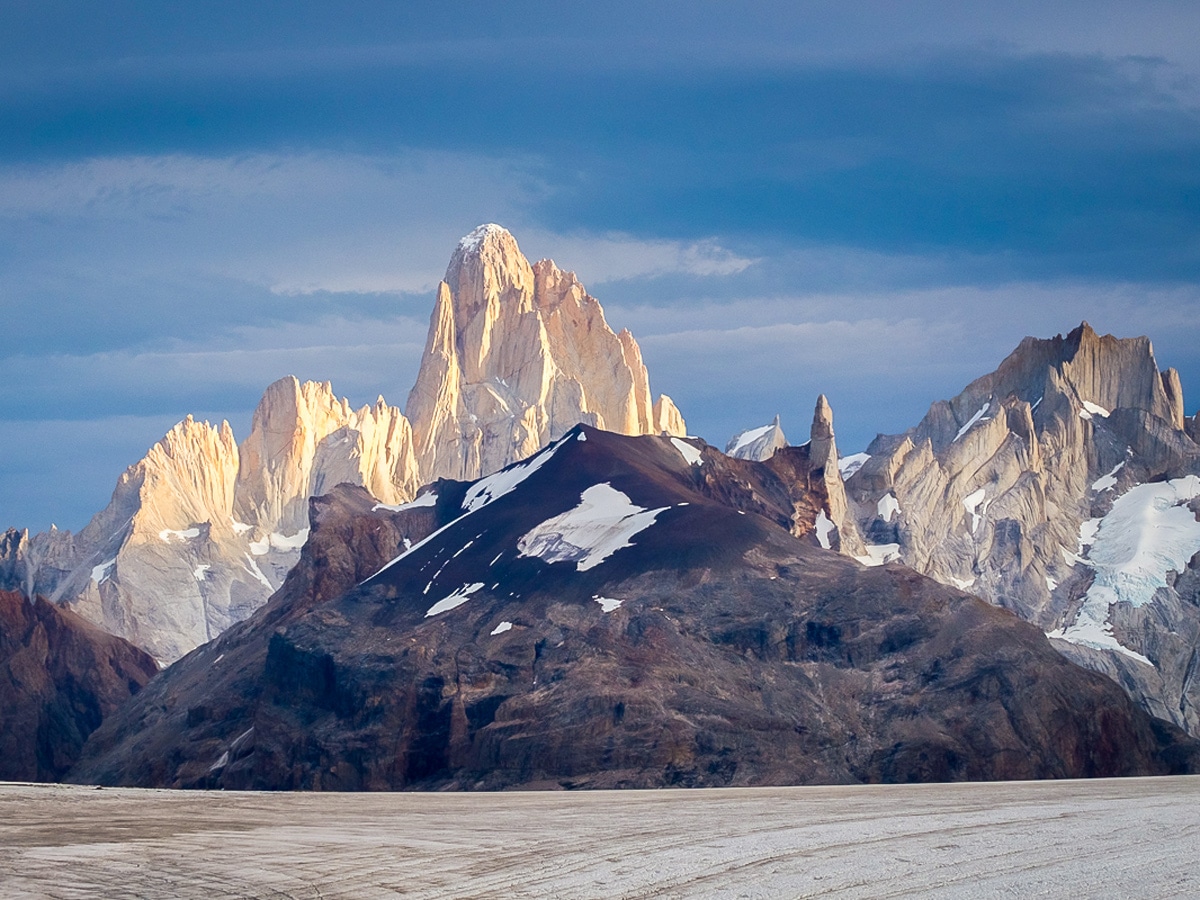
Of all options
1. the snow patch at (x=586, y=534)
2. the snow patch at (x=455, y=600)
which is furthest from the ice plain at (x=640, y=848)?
the snow patch at (x=586, y=534)

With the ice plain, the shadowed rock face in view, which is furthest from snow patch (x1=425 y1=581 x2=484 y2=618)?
the ice plain

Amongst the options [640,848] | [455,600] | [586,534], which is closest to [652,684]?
[455,600]

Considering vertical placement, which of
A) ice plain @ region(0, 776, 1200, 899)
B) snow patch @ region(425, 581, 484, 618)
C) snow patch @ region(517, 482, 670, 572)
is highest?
snow patch @ region(517, 482, 670, 572)

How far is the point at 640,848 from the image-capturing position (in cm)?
4609

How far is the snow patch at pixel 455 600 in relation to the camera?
610 feet

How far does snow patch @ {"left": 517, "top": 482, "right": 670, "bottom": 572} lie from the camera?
18600 cm

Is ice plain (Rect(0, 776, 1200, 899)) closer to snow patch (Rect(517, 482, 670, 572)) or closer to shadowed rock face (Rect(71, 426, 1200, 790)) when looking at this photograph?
shadowed rock face (Rect(71, 426, 1200, 790))

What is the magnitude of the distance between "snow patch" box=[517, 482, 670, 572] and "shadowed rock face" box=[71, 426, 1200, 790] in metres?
0.40

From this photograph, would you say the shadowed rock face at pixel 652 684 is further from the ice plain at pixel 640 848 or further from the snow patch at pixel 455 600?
the ice plain at pixel 640 848

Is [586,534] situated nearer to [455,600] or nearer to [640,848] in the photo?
[455,600]

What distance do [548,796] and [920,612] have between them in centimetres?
9337

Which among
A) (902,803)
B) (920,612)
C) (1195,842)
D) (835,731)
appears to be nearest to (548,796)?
(902,803)

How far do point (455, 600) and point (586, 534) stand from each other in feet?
53.8

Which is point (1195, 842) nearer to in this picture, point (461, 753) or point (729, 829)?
point (729, 829)
